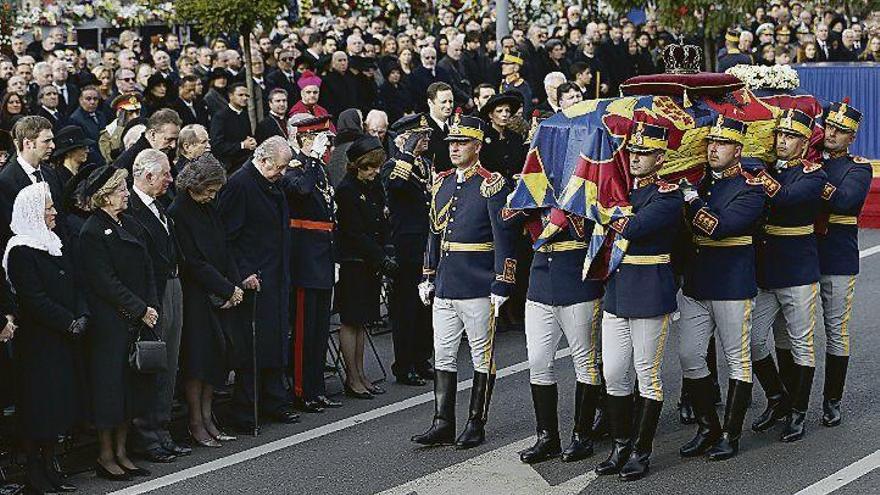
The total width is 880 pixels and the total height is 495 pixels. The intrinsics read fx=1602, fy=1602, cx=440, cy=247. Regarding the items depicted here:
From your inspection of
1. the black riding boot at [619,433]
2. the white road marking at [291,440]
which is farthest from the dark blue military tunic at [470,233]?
the white road marking at [291,440]

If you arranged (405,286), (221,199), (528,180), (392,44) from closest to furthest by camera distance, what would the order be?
(528,180) → (221,199) → (405,286) → (392,44)

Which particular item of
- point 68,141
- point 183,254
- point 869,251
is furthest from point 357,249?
point 869,251

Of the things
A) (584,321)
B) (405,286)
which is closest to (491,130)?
(405,286)

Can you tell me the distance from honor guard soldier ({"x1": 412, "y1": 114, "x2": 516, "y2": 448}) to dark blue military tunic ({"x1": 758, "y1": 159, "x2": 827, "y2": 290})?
5.53ft

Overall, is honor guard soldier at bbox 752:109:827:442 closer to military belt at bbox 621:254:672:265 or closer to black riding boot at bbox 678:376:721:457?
black riding boot at bbox 678:376:721:457

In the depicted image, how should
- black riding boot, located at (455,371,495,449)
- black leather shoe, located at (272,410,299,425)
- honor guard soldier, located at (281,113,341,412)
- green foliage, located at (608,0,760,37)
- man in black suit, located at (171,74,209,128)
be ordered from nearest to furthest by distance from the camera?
1. black riding boot, located at (455,371,495,449)
2. black leather shoe, located at (272,410,299,425)
3. honor guard soldier, located at (281,113,341,412)
4. man in black suit, located at (171,74,209,128)
5. green foliage, located at (608,0,760,37)

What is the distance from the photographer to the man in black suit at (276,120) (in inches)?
581

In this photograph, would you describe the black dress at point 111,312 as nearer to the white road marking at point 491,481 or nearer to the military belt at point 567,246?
the white road marking at point 491,481

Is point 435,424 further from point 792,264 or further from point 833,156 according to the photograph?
point 833,156

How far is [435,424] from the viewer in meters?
10.2

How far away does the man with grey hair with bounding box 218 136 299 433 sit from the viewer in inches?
424

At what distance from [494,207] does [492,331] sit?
2.65ft

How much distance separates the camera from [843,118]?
10203 millimetres

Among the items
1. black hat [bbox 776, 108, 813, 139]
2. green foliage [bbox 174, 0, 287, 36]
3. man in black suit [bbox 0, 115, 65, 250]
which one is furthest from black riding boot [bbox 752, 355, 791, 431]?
green foliage [bbox 174, 0, 287, 36]
